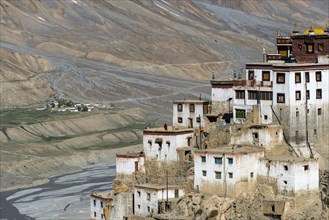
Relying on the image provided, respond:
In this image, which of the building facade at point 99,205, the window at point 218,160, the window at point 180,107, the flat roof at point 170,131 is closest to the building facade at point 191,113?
the window at point 180,107

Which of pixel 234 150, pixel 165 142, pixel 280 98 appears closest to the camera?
pixel 234 150

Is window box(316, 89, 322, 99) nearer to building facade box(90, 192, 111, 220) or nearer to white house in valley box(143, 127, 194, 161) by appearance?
white house in valley box(143, 127, 194, 161)

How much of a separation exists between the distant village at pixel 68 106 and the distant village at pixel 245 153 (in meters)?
76.1

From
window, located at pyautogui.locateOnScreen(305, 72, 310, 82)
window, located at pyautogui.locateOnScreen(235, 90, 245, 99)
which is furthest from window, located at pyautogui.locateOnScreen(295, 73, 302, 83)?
window, located at pyautogui.locateOnScreen(235, 90, 245, 99)

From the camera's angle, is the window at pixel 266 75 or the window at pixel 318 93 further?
the window at pixel 318 93

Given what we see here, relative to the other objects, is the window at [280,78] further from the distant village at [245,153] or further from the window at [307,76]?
the window at [307,76]

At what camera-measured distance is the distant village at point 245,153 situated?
55375 mm

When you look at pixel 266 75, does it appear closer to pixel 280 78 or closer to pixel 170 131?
pixel 280 78

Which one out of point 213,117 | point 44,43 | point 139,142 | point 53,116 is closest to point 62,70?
point 44,43

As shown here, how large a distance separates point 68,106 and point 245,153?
90.4 meters

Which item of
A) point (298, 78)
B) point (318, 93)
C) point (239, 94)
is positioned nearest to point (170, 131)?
point (239, 94)

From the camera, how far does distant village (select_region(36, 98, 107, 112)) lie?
5576 inches

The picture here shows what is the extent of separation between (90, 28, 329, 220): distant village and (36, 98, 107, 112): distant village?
76134 mm

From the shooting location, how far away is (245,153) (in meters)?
55.8
